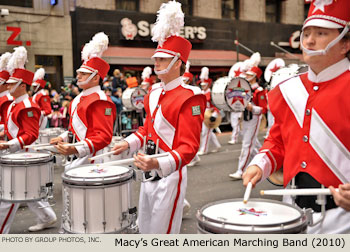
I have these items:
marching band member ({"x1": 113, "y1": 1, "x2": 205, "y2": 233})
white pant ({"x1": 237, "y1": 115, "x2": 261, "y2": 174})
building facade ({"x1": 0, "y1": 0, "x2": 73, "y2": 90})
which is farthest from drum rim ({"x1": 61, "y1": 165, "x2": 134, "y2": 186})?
building facade ({"x1": 0, "y1": 0, "x2": 73, "y2": 90})

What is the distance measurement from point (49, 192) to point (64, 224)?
58.1 inches

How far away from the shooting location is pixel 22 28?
1627cm

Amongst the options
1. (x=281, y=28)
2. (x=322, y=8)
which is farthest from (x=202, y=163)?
(x=281, y=28)

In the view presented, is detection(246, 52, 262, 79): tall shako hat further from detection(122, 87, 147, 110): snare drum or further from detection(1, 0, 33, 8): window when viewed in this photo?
detection(1, 0, 33, 8): window

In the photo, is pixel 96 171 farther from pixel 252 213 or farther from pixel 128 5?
pixel 128 5

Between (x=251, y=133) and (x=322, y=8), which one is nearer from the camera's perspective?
(x=322, y=8)

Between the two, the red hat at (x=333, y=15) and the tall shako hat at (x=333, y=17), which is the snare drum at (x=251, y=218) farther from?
the red hat at (x=333, y=15)

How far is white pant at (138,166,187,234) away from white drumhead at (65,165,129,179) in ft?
0.89

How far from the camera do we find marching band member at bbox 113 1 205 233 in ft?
10.3

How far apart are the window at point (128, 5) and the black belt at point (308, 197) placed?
18.1m

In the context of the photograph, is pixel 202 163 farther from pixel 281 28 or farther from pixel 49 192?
pixel 281 28

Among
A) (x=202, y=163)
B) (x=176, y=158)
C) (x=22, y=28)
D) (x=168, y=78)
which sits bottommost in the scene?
(x=202, y=163)

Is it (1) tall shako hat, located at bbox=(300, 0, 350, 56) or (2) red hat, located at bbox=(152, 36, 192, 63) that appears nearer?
(1) tall shako hat, located at bbox=(300, 0, 350, 56)

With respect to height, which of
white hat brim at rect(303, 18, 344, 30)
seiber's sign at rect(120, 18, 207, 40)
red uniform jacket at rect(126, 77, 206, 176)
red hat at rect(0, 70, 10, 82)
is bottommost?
red uniform jacket at rect(126, 77, 206, 176)
